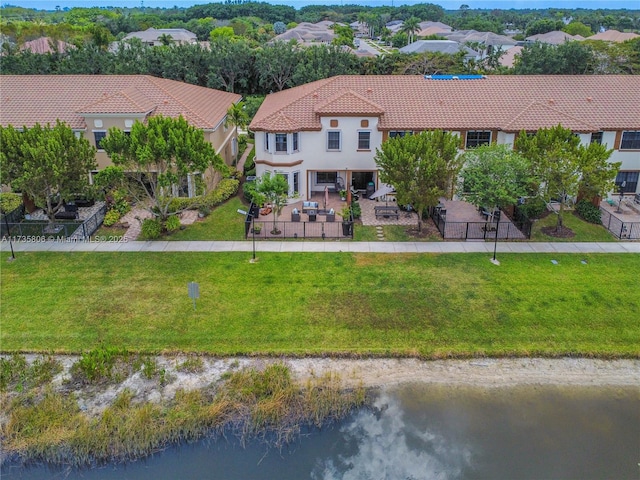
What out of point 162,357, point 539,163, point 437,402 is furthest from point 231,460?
point 539,163

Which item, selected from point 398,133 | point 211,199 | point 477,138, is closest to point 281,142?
point 211,199

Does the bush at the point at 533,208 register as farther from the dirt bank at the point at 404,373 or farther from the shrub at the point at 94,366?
the shrub at the point at 94,366

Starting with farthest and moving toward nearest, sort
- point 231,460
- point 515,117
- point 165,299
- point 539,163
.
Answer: point 515,117 → point 539,163 → point 165,299 → point 231,460

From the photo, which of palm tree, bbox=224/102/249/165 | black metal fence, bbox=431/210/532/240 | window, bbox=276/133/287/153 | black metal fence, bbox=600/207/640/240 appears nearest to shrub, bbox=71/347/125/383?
window, bbox=276/133/287/153

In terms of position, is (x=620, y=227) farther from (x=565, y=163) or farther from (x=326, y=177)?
(x=326, y=177)

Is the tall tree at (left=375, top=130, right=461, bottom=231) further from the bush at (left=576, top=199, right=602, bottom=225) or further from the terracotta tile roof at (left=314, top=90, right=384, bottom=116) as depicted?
the bush at (left=576, top=199, right=602, bottom=225)

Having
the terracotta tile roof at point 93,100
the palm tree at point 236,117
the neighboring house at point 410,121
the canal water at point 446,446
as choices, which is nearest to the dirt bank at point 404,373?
the canal water at point 446,446

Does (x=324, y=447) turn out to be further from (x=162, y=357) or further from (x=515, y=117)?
(x=515, y=117)
